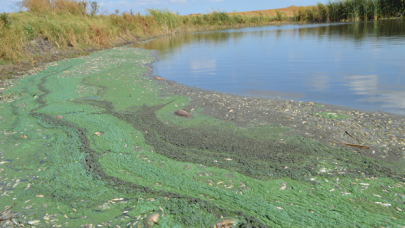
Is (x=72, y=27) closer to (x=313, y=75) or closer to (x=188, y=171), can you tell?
(x=313, y=75)

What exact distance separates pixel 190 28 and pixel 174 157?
122ft

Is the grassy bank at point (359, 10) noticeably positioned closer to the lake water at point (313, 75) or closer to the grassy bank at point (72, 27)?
the grassy bank at point (72, 27)

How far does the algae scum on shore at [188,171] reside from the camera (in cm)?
282

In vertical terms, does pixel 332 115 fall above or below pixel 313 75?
below

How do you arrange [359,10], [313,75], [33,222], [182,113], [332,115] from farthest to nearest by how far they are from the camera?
[359,10], [313,75], [182,113], [332,115], [33,222]

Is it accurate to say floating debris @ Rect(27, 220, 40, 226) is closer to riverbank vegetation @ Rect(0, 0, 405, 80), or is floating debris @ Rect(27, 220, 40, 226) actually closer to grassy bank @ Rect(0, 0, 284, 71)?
riverbank vegetation @ Rect(0, 0, 405, 80)

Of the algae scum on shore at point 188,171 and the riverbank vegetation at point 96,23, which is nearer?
the algae scum on shore at point 188,171

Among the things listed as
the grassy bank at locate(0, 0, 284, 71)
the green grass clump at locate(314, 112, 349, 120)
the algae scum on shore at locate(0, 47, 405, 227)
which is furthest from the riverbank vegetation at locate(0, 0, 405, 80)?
the green grass clump at locate(314, 112, 349, 120)

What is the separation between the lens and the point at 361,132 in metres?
4.55

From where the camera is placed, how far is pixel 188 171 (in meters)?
3.70

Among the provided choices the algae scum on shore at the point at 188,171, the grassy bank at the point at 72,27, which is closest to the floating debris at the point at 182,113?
the algae scum on shore at the point at 188,171

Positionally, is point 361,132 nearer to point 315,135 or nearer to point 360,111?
point 315,135

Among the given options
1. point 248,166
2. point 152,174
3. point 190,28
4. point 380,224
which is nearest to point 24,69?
point 152,174

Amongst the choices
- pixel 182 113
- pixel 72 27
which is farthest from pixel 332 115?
pixel 72 27
